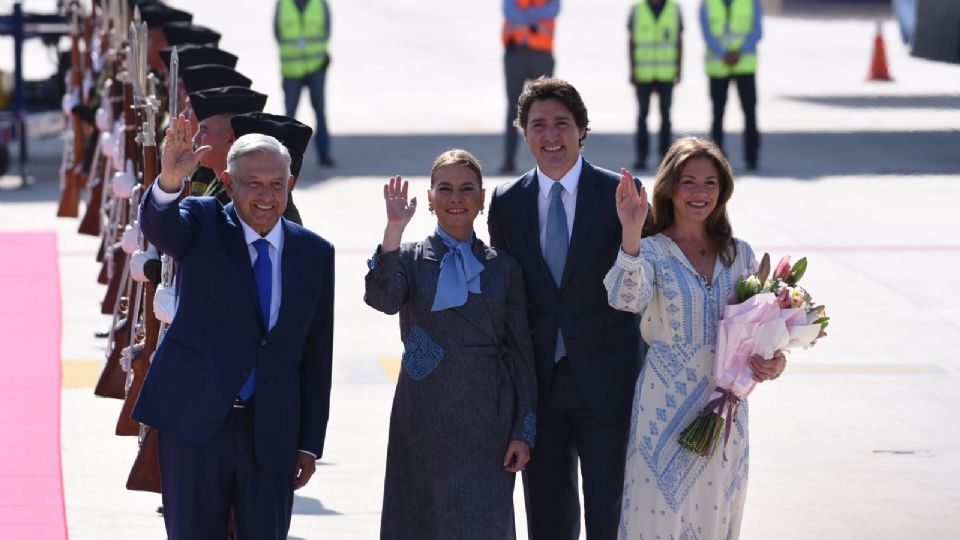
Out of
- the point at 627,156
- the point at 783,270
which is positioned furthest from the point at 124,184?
the point at 627,156

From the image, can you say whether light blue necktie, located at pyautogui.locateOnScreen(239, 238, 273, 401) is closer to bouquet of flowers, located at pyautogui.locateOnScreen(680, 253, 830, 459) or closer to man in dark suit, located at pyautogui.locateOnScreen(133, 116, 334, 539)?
man in dark suit, located at pyautogui.locateOnScreen(133, 116, 334, 539)

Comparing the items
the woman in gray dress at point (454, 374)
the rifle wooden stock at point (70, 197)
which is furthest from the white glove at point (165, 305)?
the rifle wooden stock at point (70, 197)

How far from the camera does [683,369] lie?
18.9 feet

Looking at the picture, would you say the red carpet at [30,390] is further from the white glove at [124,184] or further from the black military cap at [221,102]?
the black military cap at [221,102]

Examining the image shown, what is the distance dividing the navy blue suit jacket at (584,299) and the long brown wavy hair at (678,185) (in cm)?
19

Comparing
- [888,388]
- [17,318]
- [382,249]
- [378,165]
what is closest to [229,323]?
[382,249]

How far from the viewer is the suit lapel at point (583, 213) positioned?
19.5ft

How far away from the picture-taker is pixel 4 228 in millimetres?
14969

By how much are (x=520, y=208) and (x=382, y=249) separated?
0.56m

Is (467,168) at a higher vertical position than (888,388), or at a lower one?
higher

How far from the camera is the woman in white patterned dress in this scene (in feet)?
18.7

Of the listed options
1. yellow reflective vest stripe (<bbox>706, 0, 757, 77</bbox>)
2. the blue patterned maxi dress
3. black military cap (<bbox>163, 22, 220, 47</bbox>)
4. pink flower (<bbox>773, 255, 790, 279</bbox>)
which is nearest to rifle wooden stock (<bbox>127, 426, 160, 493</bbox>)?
the blue patterned maxi dress

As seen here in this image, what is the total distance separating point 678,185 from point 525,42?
1195cm

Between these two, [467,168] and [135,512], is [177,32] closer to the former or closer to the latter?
[135,512]
